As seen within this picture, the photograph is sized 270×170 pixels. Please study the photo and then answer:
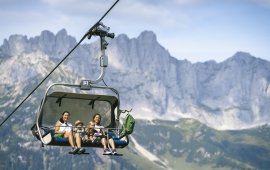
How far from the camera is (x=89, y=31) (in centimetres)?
2069

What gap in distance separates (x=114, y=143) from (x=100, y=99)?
2907 millimetres

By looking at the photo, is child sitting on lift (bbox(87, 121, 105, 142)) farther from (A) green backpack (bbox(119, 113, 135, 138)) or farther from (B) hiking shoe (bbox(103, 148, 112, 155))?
(A) green backpack (bbox(119, 113, 135, 138))

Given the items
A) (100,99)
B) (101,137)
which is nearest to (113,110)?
(100,99)

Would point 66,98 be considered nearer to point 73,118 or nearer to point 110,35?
point 73,118

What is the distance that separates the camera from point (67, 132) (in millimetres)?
21281

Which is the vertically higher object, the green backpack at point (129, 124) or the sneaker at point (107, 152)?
the green backpack at point (129, 124)

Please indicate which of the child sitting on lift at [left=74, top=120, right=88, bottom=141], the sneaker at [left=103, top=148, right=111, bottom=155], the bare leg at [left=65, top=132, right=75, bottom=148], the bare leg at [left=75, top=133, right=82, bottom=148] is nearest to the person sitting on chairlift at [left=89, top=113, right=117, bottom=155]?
the sneaker at [left=103, top=148, right=111, bottom=155]

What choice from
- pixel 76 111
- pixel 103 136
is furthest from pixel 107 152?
pixel 76 111

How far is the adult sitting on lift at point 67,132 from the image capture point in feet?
67.5

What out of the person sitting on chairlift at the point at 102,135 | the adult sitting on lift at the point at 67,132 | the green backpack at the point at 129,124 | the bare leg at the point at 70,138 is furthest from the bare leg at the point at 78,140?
the green backpack at the point at 129,124

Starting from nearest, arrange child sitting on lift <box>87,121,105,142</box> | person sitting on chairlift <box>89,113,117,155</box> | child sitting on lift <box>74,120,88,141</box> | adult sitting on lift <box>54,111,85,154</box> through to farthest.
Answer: adult sitting on lift <box>54,111,85,154</box>, person sitting on chairlift <box>89,113,117,155</box>, child sitting on lift <box>74,120,88,141</box>, child sitting on lift <box>87,121,105,142</box>

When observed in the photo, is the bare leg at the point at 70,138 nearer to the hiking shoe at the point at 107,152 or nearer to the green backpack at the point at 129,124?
the hiking shoe at the point at 107,152

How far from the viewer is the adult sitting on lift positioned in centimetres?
2058

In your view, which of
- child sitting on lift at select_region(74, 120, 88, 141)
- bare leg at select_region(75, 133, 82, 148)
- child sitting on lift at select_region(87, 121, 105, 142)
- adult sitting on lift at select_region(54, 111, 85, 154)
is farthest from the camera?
child sitting on lift at select_region(87, 121, 105, 142)
